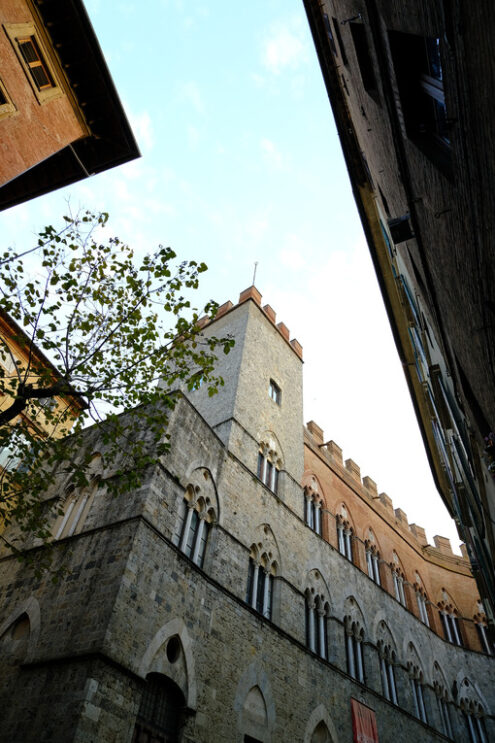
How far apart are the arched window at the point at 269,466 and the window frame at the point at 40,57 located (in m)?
10.4

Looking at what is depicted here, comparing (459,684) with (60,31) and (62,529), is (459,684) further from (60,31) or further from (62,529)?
(60,31)

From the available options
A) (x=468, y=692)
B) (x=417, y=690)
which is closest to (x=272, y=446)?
(x=417, y=690)

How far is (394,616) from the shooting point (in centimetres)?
1756

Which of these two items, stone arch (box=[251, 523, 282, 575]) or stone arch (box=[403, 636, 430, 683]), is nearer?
stone arch (box=[251, 523, 282, 575])

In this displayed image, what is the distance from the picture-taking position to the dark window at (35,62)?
9.88 meters

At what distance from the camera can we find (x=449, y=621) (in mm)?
21656

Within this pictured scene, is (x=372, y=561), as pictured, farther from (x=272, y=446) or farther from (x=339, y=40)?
(x=339, y=40)

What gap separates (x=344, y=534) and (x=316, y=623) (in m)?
4.90

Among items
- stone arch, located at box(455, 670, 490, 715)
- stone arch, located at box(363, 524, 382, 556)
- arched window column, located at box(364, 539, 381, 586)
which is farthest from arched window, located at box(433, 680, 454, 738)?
stone arch, located at box(363, 524, 382, 556)

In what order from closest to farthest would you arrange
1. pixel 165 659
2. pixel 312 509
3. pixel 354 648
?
pixel 165 659 → pixel 354 648 → pixel 312 509

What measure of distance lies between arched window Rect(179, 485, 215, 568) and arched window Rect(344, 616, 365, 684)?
21.9ft

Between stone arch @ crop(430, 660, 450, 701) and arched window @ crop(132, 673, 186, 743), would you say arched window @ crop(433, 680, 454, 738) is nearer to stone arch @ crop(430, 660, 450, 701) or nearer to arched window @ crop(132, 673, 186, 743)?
stone arch @ crop(430, 660, 450, 701)

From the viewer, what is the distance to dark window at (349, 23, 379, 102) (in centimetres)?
827

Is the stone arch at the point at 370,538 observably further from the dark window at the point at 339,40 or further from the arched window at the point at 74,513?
the dark window at the point at 339,40
